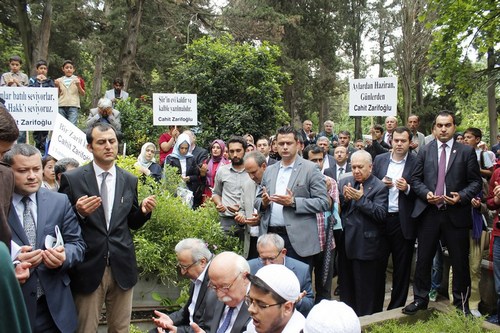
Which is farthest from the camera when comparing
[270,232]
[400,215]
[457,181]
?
[400,215]

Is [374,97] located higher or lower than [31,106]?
higher

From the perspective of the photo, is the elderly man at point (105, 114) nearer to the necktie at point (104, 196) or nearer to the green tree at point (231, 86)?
the green tree at point (231, 86)

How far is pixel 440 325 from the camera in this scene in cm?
466

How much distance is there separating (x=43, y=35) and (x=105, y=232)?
54.4ft

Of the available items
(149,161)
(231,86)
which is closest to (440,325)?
(149,161)

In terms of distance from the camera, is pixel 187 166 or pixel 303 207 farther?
pixel 187 166

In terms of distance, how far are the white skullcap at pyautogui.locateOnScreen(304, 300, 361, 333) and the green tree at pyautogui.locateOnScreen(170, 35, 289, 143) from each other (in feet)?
28.6

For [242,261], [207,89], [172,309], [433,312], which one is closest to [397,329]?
[433,312]

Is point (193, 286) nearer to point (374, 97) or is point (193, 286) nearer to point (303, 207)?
point (303, 207)

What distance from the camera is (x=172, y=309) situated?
5719 millimetres

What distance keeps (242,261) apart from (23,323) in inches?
84.8

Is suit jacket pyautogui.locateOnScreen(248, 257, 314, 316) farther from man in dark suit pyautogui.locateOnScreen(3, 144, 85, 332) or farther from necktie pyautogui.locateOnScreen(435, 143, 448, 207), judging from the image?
necktie pyautogui.locateOnScreen(435, 143, 448, 207)

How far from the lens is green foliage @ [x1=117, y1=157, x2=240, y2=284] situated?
18.1 feet

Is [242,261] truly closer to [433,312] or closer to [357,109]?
[433,312]
